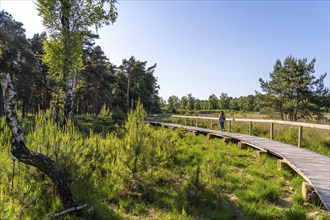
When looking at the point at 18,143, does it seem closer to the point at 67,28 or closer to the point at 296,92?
the point at 67,28

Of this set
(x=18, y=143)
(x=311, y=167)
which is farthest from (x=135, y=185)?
(x=311, y=167)

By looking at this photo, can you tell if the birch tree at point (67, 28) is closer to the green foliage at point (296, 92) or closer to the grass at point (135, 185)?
the grass at point (135, 185)

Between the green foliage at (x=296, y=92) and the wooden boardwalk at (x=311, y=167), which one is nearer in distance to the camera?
the wooden boardwalk at (x=311, y=167)

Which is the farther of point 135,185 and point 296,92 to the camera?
point 296,92

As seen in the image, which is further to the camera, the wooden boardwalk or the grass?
the wooden boardwalk

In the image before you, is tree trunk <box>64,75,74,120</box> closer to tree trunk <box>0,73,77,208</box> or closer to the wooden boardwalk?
tree trunk <box>0,73,77,208</box>

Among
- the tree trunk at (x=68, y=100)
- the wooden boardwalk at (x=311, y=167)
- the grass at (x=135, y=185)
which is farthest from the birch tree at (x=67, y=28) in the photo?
the wooden boardwalk at (x=311, y=167)

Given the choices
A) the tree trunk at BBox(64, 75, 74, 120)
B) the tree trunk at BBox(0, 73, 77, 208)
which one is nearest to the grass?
the tree trunk at BBox(0, 73, 77, 208)

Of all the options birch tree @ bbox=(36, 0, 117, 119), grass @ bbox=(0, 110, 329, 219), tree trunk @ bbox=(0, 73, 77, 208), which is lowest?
grass @ bbox=(0, 110, 329, 219)

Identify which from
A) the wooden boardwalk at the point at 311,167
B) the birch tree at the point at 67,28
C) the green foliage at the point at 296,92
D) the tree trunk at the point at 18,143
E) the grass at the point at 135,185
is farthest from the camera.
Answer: the green foliage at the point at 296,92

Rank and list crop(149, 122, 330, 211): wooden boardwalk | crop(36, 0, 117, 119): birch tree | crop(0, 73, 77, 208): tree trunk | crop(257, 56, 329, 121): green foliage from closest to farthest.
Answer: crop(0, 73, 77, 208): tree trunk, crop(149, 122, 330, 211): wooden boardwalk, crop(36, 0, 117, 119): birch tree, crop(257, 56, 329, 121): green foliage

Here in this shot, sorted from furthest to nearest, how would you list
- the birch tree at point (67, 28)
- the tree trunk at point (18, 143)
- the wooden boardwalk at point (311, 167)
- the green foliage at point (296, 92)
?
1. the green foliage at point (296, 92)
2. the birch tree at point (67, 28)
3. the wooden boardwalk at point (311, 167)
4. the tree trunk at point (18, 143)

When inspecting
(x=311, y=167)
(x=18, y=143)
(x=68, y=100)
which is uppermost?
(x=68, y=100)

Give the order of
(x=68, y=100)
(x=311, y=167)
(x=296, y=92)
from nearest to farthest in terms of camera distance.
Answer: (x=311, y=167) → (x=68, y=100) → (x=296, y=92)
